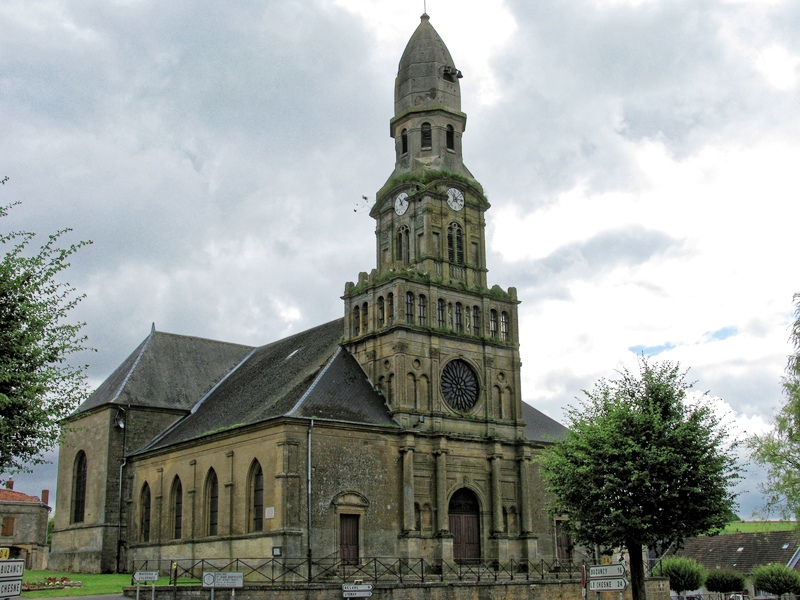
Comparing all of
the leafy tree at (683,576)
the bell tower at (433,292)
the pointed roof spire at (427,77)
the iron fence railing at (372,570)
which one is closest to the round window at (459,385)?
the bell tower at (433,292)

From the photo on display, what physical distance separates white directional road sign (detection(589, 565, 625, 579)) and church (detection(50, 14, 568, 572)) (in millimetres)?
18317

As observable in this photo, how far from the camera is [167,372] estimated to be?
183 feet

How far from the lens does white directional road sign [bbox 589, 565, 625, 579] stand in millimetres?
23094

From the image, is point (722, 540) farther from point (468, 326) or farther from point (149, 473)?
point (149, 473)

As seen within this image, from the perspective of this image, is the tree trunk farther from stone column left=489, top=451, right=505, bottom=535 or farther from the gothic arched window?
the gothic arched window

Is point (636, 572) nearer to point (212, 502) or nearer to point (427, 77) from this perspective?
point (212, 502)

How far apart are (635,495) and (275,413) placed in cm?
1758

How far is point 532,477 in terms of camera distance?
47.9 m

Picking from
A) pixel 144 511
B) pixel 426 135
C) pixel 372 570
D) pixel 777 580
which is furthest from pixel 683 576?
pixel 144 511

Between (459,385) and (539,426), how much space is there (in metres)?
7.07

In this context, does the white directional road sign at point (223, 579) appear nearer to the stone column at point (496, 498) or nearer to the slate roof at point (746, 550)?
the stone column at point (496, 498)

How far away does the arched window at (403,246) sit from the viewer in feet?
164

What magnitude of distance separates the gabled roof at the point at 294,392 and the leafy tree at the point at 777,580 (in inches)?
1018

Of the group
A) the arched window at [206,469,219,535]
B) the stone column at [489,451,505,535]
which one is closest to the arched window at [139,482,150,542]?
the arched window at [206,469,219,535]
